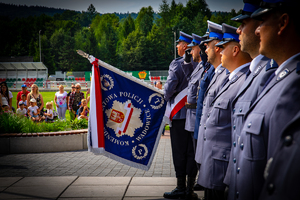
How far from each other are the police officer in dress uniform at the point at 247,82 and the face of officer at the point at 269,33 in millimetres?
354

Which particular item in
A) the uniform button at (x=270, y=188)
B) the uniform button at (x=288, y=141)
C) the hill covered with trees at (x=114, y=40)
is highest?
the hill covered with trees at (x=114, y=40)

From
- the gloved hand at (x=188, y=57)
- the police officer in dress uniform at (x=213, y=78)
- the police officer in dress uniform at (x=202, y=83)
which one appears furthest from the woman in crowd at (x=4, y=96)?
the police officer in dress uniform at (x=213, y=78)

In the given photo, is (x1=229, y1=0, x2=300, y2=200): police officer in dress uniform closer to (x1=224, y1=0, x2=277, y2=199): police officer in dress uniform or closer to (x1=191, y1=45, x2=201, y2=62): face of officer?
(x1=224, y1=0, x2=277, y2=199): police officer in dress uniform

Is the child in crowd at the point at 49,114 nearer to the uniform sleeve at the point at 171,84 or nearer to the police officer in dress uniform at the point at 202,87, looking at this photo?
the uniform sleeve at the point at 171,84

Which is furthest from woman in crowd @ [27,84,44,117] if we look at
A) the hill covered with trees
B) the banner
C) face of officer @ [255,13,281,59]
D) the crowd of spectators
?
the hill covered with trees

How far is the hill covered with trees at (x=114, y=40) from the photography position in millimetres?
97500

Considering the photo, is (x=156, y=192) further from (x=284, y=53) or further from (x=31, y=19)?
(x=31, y=19)

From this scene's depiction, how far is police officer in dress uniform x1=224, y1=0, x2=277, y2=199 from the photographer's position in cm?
A: 189

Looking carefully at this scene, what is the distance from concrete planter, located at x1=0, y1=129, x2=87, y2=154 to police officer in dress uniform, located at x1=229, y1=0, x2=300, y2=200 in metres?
7.38

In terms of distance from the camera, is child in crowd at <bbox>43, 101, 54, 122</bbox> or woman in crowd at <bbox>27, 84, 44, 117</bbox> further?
woman in crowd at <bbox>27, 84, 44, 117</bbox>

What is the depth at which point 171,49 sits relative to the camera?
323 ft

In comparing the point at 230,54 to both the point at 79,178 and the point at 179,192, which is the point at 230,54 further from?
the point at 79,178

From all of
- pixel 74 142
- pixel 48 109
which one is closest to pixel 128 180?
pixel 74 142

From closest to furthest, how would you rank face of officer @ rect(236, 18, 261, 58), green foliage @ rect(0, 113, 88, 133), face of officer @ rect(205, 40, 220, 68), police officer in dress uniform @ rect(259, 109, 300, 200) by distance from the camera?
police officer in dress uniform @ rect(259, 109, 300, 200) → face of officer @ rect(236, 18, 261, 58) → face of officer @ rect(205, 40, 220, 68) → green foliage @ rect(0, 113, 88, 133)
